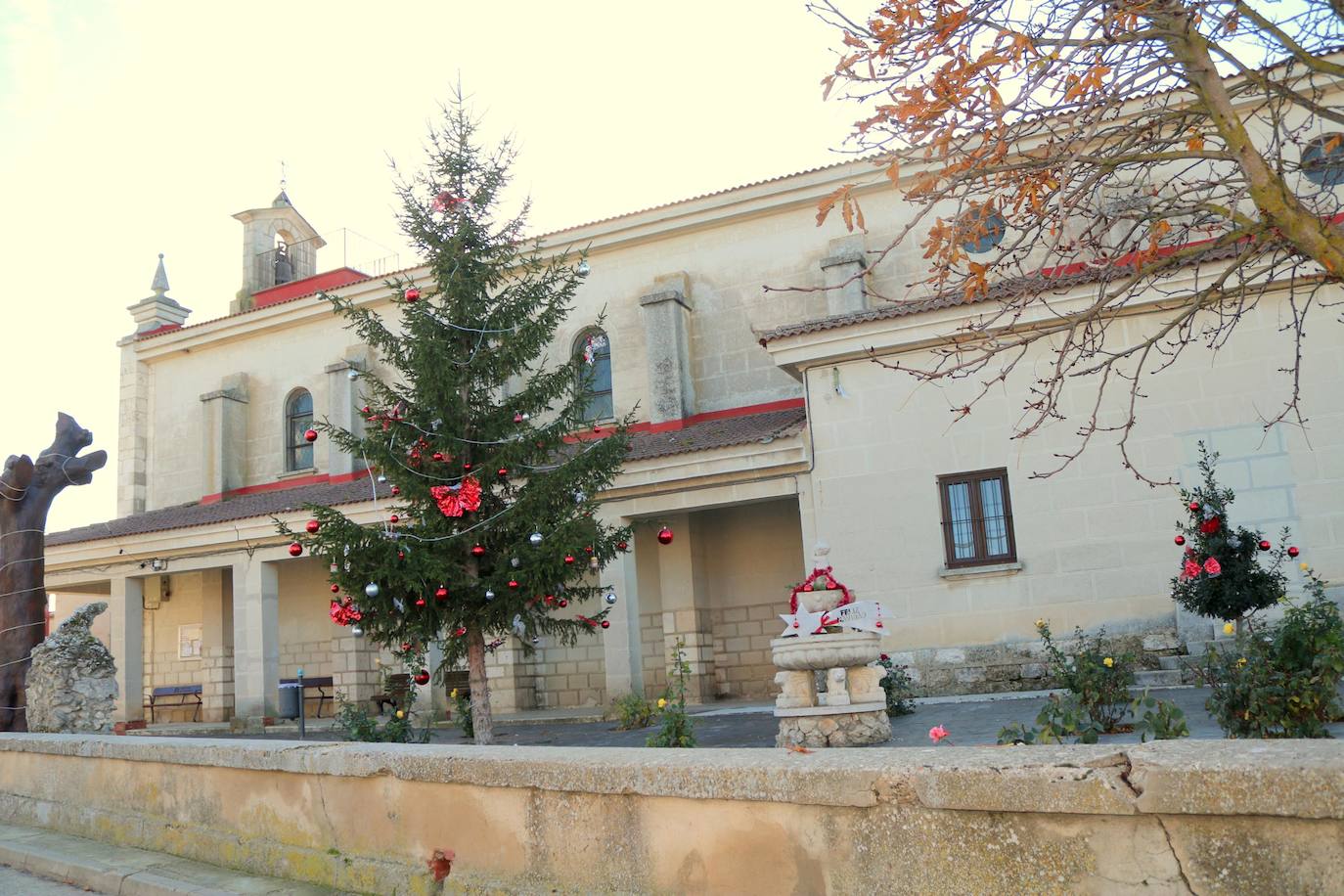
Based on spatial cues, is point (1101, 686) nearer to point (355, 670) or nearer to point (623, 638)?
point (623, 638)

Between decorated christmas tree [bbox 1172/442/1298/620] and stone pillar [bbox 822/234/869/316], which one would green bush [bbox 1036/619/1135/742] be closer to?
decorated christmas tree [bbox 1172/442/1298/620]

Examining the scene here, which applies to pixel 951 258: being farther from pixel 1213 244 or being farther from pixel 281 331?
pixel 281 331

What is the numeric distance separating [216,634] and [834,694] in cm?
2013

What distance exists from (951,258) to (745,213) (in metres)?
15.9

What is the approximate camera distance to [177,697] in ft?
85.8

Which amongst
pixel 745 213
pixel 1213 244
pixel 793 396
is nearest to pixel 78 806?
pixel 1213 244

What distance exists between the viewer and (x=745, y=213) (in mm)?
21938

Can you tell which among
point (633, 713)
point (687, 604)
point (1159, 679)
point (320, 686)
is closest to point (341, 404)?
point (320, 686)

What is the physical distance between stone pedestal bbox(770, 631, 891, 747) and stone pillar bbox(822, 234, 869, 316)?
10.5 metres

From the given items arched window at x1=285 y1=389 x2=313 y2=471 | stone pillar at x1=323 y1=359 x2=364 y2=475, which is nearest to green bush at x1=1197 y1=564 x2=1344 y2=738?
stone pillar at x1=323 y1=359 x2=364 y2=475

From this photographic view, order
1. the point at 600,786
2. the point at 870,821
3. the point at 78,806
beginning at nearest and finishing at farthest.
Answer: the point at 870,821
the point at 600,786
the point at 78,806

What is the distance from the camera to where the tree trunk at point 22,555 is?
11703 mm

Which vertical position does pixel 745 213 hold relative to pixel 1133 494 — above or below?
above

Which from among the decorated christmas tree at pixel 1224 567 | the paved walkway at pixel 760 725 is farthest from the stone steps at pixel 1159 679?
the decorated christmas tree at pixel 1224 567
